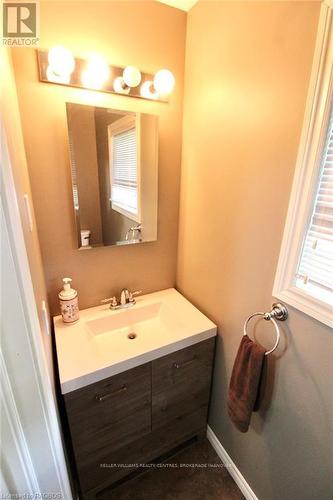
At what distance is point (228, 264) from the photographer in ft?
3.86

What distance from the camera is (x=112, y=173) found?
1.27 meters

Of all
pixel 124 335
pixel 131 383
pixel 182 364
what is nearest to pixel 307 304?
pixel 182 364

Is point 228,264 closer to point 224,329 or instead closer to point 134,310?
point 224,329

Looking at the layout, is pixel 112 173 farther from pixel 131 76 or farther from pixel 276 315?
pixel 276 315

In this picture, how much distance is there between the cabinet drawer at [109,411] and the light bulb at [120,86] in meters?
1.34

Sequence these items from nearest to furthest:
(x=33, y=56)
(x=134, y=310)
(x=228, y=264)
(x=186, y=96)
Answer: (x=33, y=56) → (x=228, y=264) → (x=186, y=96) → (x=134, y=310)

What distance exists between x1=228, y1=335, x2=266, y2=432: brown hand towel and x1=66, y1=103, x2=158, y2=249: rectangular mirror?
829mm

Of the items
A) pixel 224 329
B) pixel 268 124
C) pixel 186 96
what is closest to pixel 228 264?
pixel 224 329

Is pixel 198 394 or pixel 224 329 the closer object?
pixel 224 329

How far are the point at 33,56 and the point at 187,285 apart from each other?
4.53ft

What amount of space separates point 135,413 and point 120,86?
63.4 inches

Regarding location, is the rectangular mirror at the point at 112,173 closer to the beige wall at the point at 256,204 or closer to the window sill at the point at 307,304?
the beige wall at the point at 256,204

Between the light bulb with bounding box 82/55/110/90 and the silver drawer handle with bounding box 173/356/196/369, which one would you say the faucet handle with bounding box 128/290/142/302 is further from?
the light bulb with bounding box 82/55/110/90

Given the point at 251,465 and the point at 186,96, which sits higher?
the point at 186,96
